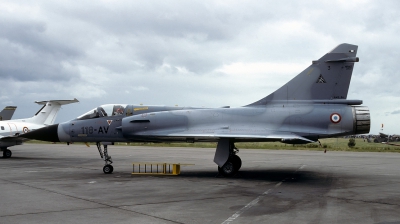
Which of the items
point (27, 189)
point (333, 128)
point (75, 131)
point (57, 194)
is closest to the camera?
point (57, 194)

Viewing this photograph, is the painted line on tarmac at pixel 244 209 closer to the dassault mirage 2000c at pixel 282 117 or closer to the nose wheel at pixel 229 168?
the nose wheel at pixel 229 168

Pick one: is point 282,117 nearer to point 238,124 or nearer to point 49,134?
point 238,124

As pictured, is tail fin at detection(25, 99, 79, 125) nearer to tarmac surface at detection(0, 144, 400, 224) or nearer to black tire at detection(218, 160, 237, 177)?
tarmac surface at detection(0, 144, 400, 224)

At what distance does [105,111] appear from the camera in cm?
1608

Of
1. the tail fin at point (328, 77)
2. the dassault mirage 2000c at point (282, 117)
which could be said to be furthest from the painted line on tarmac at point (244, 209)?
the tail fin at point (328, 77)

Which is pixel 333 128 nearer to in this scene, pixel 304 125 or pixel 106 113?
pixel 304 125

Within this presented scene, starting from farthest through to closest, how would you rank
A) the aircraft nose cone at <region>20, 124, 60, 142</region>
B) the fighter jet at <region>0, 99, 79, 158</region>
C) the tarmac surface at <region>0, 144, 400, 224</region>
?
1. the fighter jet at <region>0, 99, 79, 158</region>
2. the aircraft nose cone at <region>20, 124, 60, 142</region>
3. the tarmac surface at <region>0, 144, 400, 224</region>

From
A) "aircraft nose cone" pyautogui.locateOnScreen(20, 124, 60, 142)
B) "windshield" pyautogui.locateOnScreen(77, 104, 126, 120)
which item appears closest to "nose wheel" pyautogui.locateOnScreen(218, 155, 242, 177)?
"windshield" pyautogui.locateOnScreen(77, 104, 126, 120)

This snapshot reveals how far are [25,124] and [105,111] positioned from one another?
1455 centimetres

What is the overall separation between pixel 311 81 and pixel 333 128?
6.57ft

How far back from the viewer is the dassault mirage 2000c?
14.3 m

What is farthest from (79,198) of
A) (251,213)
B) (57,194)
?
(251,213)

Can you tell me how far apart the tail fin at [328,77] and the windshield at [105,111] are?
264 inches

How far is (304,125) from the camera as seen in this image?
47.4ft
